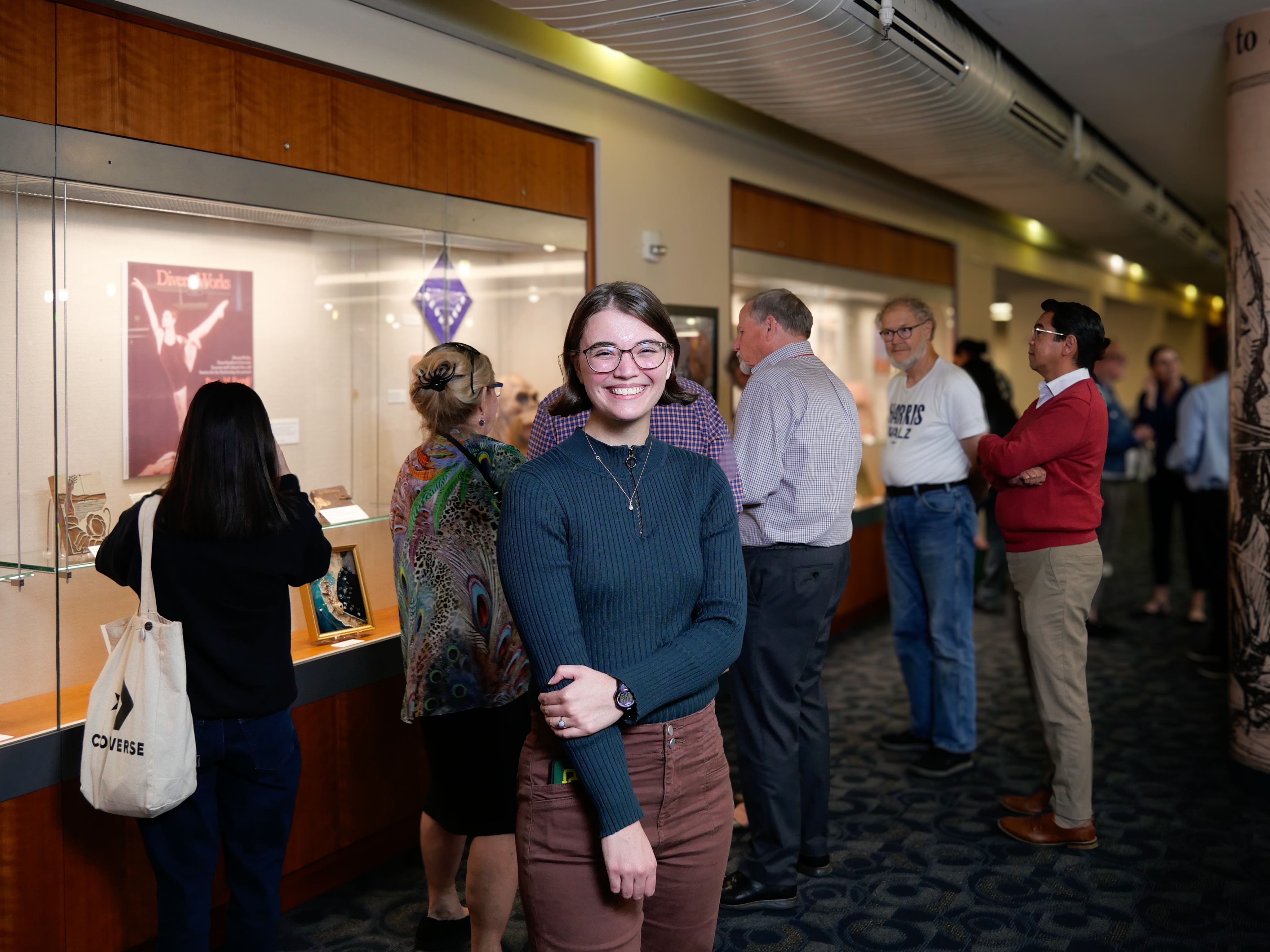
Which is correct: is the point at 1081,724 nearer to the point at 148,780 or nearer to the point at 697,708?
the point at 697,708

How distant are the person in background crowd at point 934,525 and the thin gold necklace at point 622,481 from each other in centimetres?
291

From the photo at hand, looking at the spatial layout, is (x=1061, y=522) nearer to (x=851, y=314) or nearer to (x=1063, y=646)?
(x=1063, y=646)

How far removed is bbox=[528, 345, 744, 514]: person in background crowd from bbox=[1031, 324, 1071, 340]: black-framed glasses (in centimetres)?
124

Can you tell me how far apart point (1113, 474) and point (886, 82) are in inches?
151

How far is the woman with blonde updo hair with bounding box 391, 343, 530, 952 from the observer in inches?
109

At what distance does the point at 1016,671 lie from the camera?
600 cm

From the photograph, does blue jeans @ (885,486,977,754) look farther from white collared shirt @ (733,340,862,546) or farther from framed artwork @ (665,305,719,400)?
framed artwork @ (665,305,719,400)

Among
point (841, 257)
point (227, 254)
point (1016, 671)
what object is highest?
point (841, 257)

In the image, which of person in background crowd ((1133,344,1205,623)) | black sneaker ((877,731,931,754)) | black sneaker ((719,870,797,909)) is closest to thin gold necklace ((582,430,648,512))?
black sneaker ((719,870,797,909))

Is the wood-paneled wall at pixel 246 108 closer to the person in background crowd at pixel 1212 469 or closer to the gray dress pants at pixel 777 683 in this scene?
the gray dress pants at pixel 777 683

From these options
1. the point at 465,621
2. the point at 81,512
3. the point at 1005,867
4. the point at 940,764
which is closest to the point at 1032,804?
the point at 1005,867

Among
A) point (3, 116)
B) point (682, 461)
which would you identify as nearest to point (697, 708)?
point (682, 461)

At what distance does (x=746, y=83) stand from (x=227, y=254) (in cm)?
238

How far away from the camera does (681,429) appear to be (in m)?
2.66
